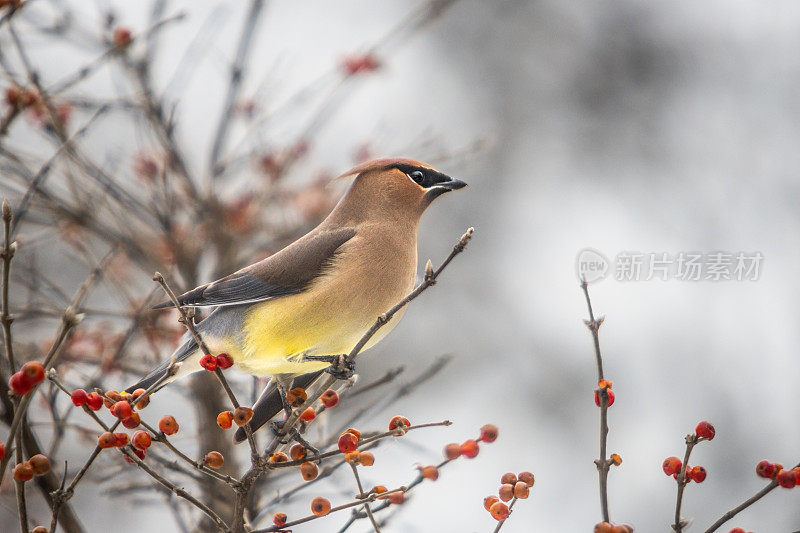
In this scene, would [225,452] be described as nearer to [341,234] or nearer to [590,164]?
[341,234]

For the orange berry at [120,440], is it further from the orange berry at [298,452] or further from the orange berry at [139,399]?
the orange berry at [298,452]

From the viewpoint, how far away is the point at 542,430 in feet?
27.7

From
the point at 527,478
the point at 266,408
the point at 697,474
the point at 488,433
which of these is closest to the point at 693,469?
the point at 697,474

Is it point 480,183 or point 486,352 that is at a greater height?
point 480,183

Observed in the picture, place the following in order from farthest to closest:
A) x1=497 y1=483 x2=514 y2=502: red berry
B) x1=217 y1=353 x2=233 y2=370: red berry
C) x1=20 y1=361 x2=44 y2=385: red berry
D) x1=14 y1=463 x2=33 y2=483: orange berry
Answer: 1. x1=497 y1=483 x2=514 y2=502: red berry
2. x1=217 y1=353 x2=233 y2=370: red berry
3. x1=14 y1=463 x2=33 y2=483: orange berry
4. x1=20 y1=361 x2=44 y2=385: red berry

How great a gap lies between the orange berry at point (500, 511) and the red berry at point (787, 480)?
0.58 m

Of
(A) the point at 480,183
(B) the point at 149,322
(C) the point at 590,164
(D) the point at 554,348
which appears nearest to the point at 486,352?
(D) the point at 554,348

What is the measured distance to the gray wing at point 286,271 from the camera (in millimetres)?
1802

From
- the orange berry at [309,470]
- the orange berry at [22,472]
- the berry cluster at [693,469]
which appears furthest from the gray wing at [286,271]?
the berry cluster at [693,469]

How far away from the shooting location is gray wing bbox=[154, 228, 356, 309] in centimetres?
180

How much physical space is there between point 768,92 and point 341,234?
8043 millimetres

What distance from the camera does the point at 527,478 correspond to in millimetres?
1844

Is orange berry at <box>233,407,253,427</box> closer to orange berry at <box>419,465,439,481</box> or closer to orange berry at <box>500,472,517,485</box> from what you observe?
orange berry at <box>419,465,439,481</box>

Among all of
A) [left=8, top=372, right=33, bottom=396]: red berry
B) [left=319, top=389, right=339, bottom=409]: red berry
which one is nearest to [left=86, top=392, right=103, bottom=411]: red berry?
[left=8, top=372, right=33, bottom=396]: red berry
